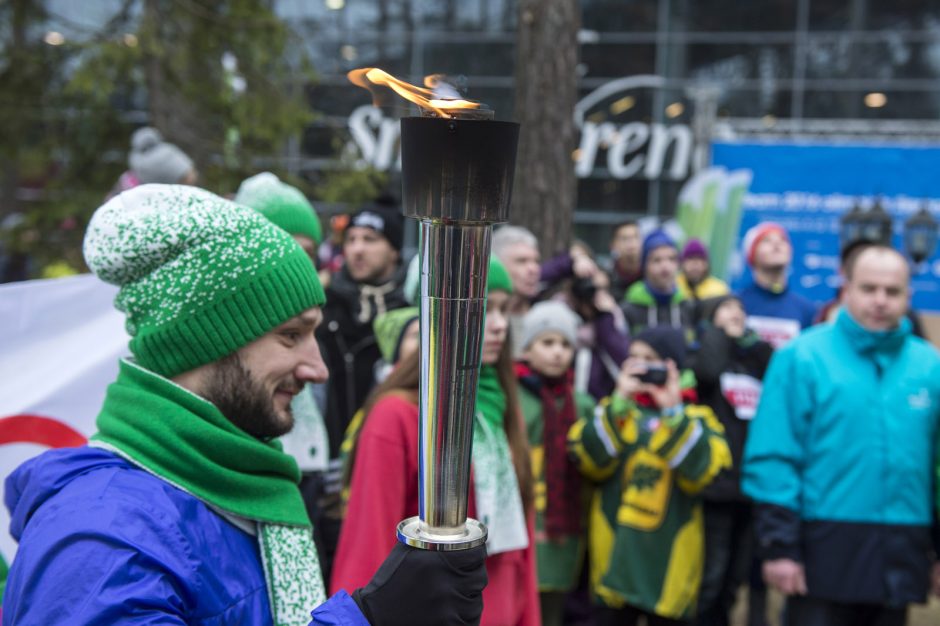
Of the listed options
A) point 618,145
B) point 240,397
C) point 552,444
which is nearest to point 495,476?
point 552,444

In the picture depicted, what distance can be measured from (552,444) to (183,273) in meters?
2.89

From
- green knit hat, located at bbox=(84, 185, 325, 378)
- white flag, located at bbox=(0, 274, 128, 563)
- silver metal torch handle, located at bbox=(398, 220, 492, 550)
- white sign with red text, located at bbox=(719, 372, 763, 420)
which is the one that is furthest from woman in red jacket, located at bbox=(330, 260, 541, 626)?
white sign with red text, located at bbox=(719, 372, 763, 420)

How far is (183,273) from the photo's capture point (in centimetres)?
171

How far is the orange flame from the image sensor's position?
4.02 feet

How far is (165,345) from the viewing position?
172cm

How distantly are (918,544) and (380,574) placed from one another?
3.26m

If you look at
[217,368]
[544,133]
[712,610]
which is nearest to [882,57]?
[544,133]

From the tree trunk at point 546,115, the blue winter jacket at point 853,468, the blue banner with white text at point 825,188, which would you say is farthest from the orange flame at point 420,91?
the blue banner with white text at point 825,188

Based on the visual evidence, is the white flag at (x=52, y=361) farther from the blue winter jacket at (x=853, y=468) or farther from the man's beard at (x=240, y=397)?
the blue winter jacket at (x=853, y=468)

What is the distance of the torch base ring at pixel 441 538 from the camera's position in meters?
1.29

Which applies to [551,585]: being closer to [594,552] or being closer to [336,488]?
[594,552]

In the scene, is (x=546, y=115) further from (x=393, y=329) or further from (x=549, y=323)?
A: (x=393, y=329)

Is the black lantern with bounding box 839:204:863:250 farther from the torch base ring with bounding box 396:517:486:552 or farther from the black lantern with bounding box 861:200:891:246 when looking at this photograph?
the torch base ring with bounding box 396:517:486:552

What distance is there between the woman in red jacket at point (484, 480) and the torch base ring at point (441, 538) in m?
1.32
